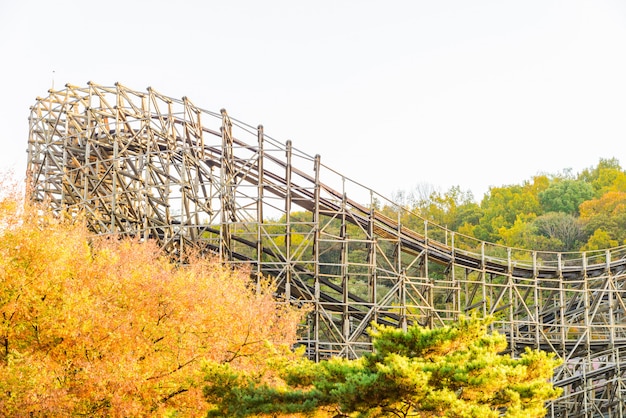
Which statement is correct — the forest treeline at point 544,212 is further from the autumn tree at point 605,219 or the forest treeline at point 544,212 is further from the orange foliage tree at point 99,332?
the orange foliage tree at point 99,332

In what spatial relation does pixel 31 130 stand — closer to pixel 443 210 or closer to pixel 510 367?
pixel 510 367

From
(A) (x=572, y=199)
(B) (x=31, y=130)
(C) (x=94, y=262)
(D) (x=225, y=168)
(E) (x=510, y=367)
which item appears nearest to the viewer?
(E) (x=510, y=367)

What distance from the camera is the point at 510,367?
13383 millimetres

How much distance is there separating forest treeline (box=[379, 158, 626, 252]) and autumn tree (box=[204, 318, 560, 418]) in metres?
35.0

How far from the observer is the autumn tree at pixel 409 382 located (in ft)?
41.6

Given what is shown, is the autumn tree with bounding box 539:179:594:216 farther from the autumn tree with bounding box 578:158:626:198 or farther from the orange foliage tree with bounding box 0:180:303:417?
the orange foliage tree with bounding box 0:180:303:417

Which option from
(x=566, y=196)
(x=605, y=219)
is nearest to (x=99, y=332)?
(x=605, y=219)

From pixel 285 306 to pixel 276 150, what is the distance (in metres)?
4.72

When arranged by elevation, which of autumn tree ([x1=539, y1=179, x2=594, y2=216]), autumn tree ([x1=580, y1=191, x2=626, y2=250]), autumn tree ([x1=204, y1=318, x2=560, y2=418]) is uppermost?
autumn tree ([x1=539, y1=179, x2=594, y2=216])

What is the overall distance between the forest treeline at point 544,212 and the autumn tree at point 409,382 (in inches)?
1379

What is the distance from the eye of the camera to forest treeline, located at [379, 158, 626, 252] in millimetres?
49125

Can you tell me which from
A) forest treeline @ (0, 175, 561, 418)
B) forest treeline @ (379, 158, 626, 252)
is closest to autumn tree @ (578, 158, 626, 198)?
forest treeline @ (379, 158, 626, 252)

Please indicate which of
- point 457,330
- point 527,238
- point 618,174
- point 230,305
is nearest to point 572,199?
point 618,174

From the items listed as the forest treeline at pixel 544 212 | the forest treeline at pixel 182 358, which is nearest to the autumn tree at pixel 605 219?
Result: the forest treeline at pixel 544 212
